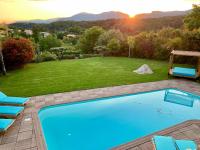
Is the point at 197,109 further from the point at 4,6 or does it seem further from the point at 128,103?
the point at 4,6

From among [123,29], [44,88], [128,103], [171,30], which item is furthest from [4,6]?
[123,29]

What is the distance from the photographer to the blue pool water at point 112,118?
15.8 feet

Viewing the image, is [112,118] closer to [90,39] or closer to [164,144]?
[164,144]

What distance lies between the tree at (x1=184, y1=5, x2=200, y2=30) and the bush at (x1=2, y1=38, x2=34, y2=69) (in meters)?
13.4

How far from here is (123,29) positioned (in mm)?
35125

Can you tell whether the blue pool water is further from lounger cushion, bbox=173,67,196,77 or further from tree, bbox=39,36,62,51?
tree, bbox=39,36,62,51

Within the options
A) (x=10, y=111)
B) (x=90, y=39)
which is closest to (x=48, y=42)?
(x=90, y=39)

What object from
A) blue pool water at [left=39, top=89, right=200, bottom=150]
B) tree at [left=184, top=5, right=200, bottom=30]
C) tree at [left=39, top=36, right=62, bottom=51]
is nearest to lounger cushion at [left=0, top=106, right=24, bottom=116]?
blue pool water at [left=39, top=89, right=200, bottom=150]

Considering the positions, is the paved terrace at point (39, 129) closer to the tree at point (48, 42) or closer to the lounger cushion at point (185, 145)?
the lounger cushion at point (185, 145)

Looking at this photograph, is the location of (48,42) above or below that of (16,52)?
below

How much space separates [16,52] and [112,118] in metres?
9.25

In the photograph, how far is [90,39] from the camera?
3281 centimetres

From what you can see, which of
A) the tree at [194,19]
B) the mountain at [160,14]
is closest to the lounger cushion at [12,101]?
the tree at [194,19]

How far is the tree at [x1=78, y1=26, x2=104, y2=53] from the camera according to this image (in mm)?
32000
